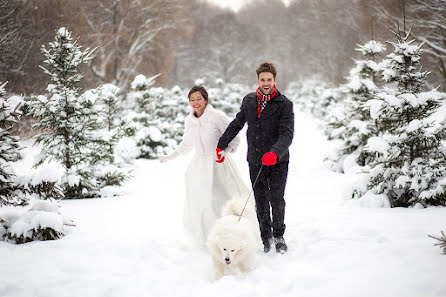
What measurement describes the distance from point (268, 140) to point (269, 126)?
0.16m

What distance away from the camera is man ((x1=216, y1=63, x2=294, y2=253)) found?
11.0ft

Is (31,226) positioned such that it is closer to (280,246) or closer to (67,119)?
(67,119)

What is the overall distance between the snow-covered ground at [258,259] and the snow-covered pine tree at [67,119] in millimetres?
1137

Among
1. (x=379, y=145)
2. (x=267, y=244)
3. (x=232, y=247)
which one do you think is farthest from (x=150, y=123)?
(x=232, y=247)

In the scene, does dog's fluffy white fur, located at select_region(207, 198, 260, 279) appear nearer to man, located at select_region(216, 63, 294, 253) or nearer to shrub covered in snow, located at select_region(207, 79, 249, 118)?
man, located at select_region(216, 63, 294, 253)

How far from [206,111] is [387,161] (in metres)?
3.26

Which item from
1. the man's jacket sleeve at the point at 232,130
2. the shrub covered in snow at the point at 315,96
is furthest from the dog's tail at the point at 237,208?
the shrub covered in snow at the point at 315,96

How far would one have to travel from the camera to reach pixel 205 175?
398 centimetres

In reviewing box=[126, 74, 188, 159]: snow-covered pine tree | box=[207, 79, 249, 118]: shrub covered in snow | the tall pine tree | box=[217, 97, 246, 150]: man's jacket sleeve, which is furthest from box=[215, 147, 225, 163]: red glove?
box=[207, 79, 249, 118]: shrub covered in snow

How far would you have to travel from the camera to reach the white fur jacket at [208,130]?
3.93 metres

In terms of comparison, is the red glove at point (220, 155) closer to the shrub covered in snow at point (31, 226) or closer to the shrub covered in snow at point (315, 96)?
the shrub covered in snow at point (31, 226)

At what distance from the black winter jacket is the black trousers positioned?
0.43ft

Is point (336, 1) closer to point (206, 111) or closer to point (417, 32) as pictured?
point (417, 32)

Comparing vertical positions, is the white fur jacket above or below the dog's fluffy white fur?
above
